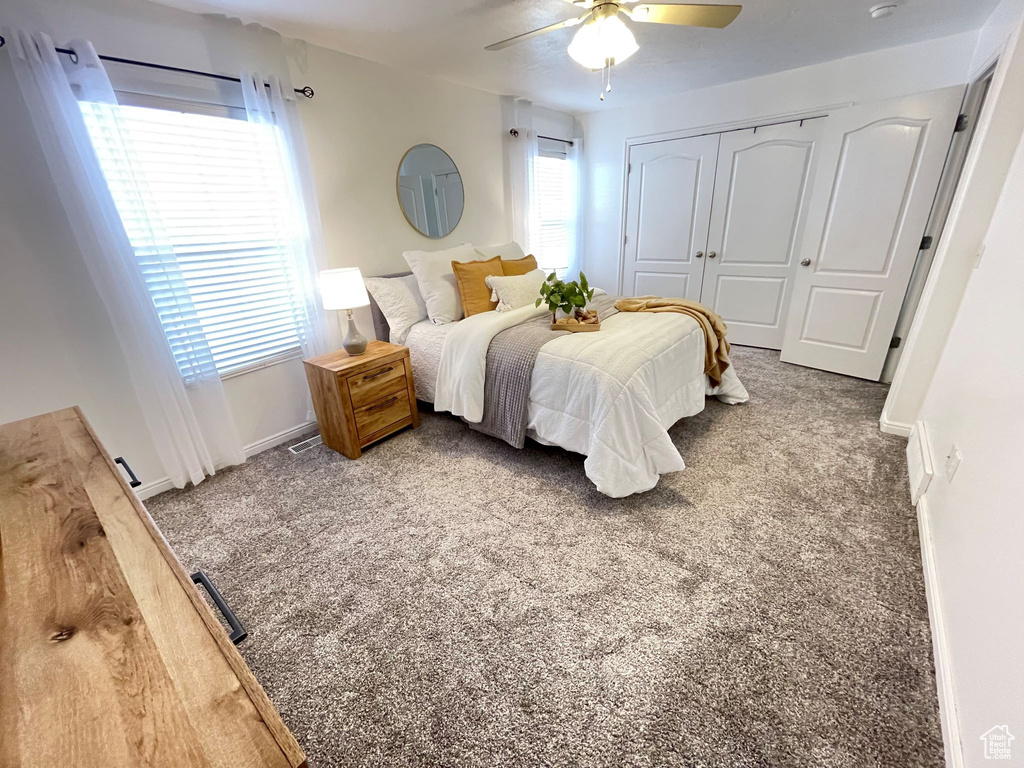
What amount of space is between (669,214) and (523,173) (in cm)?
159

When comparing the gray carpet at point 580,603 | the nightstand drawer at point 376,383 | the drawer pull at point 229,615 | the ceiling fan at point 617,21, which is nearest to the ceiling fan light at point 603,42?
the ceiling fan at point 617,21

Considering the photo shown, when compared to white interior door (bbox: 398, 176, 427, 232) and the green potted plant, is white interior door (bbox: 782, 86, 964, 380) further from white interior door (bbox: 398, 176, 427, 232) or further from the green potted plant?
white interior door (bbox: 398, 176, 427, 232)

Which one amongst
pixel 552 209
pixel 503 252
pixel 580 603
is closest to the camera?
pixel 580 603

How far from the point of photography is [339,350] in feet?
9.00

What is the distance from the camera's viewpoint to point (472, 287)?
9.53ft

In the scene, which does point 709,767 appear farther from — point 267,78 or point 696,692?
point 267,78

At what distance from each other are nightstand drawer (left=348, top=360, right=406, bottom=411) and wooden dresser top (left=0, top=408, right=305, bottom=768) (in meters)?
1.55

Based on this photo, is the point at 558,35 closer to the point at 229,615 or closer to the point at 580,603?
the point at 580,603

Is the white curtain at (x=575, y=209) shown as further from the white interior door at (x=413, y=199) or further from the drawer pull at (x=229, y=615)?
the drawer pull at (x=229, y=615)

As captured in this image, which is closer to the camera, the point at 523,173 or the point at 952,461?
the point at 952,461

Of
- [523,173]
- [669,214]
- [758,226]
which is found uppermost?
[523,173]

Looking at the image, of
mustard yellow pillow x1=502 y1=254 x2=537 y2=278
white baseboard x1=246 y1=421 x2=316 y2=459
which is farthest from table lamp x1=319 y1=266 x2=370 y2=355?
mustard yellow pillow x1=502 y1=254 x2=537 y2=278

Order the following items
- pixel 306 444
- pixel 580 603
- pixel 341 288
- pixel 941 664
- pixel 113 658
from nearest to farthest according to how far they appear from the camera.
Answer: pixel 113 658 → pixel 941 664 → pixel 580 603 → pixel 341 288 → pixel 306 444

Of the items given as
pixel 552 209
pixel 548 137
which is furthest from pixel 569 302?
pixel 548 137
